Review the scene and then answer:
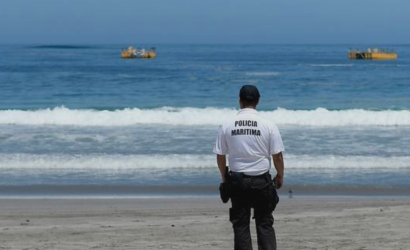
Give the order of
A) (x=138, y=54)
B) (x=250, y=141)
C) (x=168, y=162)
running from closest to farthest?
(x=250, y=141) < (x=168, y=162) < (x=138, y=54)

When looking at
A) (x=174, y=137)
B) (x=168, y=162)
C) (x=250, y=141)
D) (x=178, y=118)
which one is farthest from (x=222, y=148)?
(x=178, y=118)

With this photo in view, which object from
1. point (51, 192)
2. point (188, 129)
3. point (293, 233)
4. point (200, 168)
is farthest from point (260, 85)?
point (293, 233)

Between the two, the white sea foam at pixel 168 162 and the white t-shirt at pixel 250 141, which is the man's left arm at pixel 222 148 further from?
the white sea foam at pixel 168 162

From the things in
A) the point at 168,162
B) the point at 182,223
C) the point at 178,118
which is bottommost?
the point at 182,223

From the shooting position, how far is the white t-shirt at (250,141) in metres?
6.13

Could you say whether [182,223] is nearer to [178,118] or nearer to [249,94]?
[249,94]

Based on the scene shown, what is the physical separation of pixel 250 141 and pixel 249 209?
0.55 metres

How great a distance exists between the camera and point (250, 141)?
615 centimetres

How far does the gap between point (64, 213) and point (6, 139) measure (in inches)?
375

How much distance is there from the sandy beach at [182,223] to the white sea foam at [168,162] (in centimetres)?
349

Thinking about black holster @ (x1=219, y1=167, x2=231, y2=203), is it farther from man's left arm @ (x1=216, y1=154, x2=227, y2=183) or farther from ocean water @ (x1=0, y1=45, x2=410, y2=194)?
ocean water @ (x1=0, y1=45, x2=410, y2=194)

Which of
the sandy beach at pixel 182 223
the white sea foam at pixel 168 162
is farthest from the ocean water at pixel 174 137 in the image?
the sandy beach at pixel 182 223

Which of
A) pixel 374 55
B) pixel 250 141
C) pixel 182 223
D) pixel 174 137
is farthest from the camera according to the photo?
pixel 374 55

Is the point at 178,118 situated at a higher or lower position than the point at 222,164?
higher
